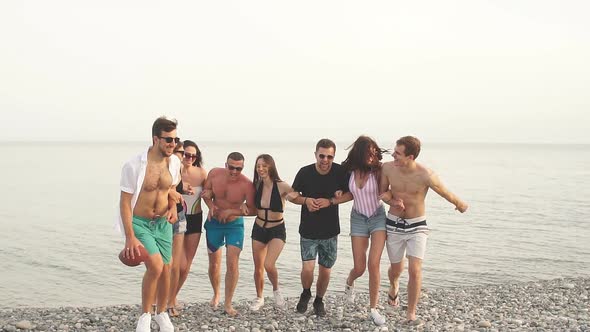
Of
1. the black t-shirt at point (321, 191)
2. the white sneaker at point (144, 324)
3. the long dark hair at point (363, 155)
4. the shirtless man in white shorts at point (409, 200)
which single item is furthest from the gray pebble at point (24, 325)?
the shirtless man in white shorts at point (409, 200)

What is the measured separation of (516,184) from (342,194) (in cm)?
5015

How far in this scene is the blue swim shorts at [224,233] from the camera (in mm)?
8617

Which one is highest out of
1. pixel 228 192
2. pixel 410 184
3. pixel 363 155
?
pixel 363 155

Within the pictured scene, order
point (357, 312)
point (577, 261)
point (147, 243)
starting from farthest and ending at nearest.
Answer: point (577, 261), point (357, 312), point (147, 243)

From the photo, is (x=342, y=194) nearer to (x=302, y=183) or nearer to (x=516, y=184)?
(x=302, y=183)

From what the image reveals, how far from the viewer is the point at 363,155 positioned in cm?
831

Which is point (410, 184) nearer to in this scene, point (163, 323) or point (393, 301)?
point (393, 301)

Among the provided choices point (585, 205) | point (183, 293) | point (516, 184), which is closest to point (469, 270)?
point (183, 293)

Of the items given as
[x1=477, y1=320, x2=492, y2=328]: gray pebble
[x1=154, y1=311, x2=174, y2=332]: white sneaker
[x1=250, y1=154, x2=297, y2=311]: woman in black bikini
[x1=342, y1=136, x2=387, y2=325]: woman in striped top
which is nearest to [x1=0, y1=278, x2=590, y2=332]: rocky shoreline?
[x1=477, y1=320, x2=492, y2=328]: gray pebble

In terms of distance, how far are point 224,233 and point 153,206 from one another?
1.65 metres

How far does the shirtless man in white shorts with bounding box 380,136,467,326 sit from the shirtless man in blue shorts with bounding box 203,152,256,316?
1993 millimetres

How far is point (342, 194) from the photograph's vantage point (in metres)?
8.34

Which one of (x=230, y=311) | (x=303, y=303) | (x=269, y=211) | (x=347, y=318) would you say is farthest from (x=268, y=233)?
A: (x=347, y=318)

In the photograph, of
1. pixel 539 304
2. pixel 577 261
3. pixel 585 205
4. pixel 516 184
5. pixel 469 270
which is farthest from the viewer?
pixel 516 184
